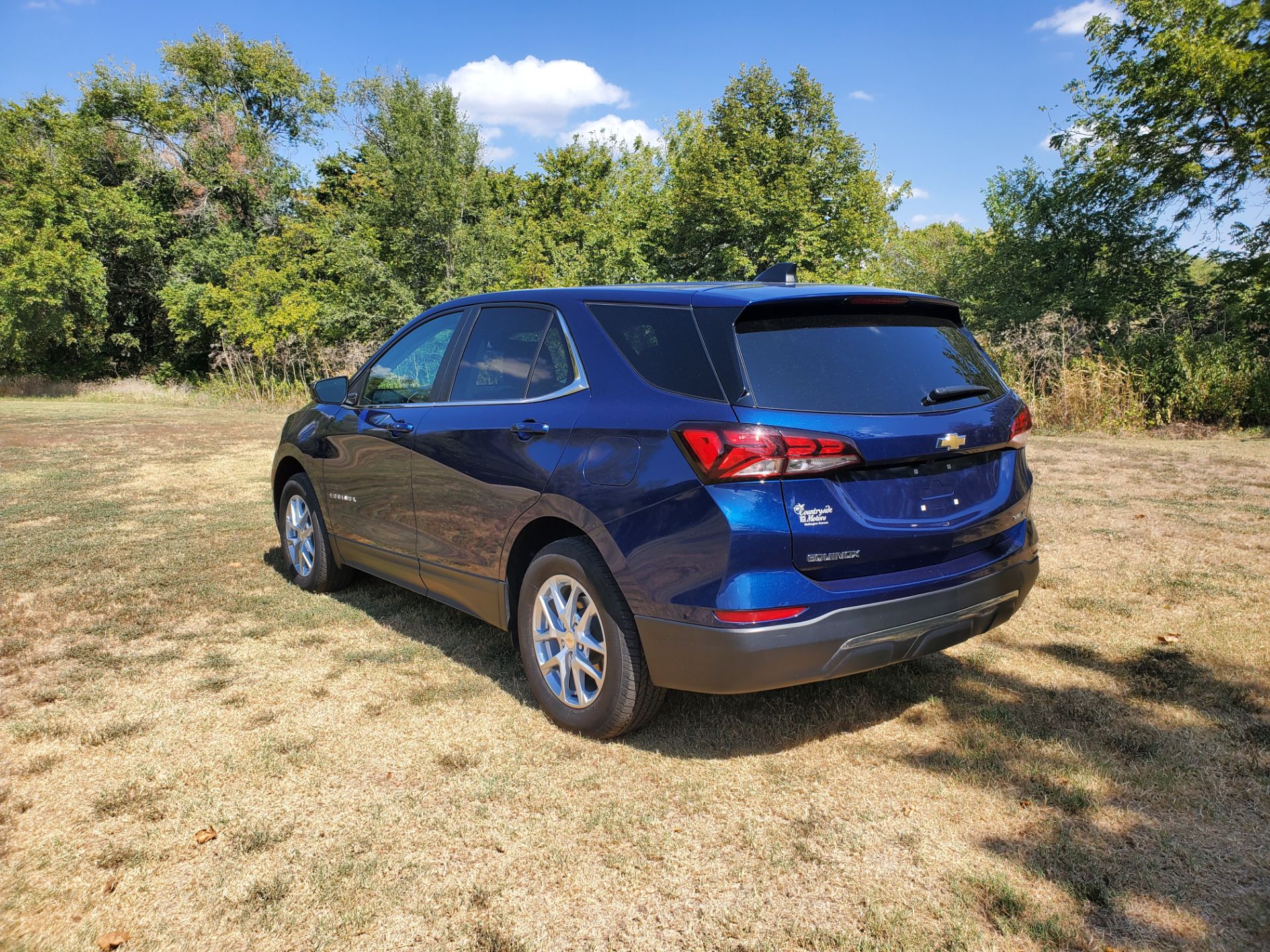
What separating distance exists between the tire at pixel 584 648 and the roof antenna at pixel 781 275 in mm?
1413

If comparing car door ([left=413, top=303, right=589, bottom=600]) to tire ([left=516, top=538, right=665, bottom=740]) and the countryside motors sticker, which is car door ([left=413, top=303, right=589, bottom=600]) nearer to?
tire ([left=516, top=538, right=665, bottom=740])

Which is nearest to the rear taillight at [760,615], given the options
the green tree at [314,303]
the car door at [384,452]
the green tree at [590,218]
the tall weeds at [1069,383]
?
the car door at [384,452]

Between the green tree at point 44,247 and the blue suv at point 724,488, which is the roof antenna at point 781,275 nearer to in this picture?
the blue suv at point 724,488

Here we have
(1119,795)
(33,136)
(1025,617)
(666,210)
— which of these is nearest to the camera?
(1119,795)

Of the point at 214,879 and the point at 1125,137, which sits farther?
the point at 1125,137

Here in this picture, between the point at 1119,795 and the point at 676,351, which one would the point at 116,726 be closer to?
the point at 676,351

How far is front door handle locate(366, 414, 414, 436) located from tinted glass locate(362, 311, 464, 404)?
0.10 metres

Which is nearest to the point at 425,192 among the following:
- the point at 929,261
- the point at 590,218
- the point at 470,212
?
the point at 470,212

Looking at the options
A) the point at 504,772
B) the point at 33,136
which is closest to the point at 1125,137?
the point at 504,772

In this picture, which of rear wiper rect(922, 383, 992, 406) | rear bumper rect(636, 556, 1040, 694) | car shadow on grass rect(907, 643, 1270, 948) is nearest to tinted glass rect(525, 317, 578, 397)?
rear bumper rect(636, 556, 1040, 694)

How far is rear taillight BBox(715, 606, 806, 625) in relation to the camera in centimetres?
279

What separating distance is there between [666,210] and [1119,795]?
4598 cm

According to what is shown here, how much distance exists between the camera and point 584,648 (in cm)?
341

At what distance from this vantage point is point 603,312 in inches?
139
